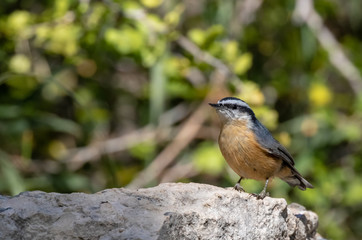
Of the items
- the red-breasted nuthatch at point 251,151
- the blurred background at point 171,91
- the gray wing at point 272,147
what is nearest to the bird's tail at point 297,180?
the red-breasted nuthatch at point 251,151

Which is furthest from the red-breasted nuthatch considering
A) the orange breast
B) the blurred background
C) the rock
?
the blurred background

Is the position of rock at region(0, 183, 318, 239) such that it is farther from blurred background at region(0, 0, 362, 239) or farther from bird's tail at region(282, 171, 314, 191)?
blurred background at region(0, 0, 362, 239)

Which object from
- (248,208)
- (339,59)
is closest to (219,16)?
(339,59)

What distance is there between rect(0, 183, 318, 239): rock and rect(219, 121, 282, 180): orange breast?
2.76 feet

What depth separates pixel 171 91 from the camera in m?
6.71

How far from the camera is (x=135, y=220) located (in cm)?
308

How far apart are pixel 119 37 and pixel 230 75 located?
108 centimetres

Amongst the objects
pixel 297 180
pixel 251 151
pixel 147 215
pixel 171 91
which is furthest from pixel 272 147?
pixel 171 91

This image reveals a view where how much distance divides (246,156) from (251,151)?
0.06 metres

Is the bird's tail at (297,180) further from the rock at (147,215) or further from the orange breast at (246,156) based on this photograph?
the rock at (147,215)

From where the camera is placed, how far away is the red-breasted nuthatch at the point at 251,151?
4539mm

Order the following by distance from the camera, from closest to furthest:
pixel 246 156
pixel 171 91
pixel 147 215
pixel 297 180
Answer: pixel 147 215 → pixel 246 156 → pixel 297 180 → pixel 171 91

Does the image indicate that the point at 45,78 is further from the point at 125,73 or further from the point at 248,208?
the point at 248,208

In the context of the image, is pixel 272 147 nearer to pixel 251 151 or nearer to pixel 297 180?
pixel 251 151
